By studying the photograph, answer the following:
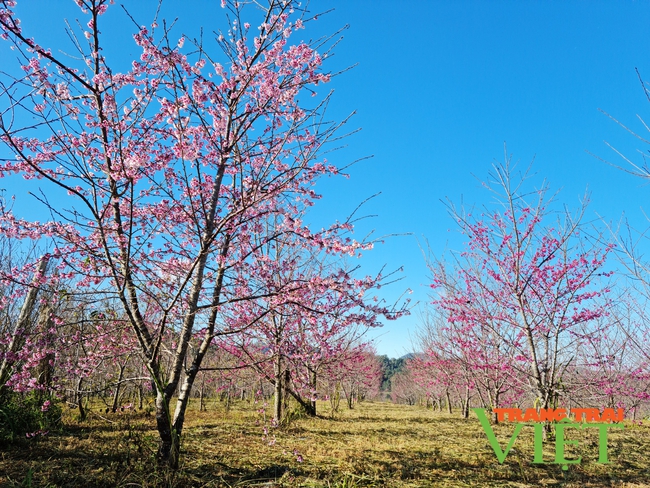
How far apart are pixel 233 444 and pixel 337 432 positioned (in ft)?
9.25

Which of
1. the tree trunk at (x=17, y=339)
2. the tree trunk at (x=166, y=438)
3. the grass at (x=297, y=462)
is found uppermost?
the tree trunk at (x=17, y=339)

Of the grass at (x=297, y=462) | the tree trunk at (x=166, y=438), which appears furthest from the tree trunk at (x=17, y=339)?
the tree trunk at (x=166, y=438)

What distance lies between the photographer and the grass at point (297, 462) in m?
3.43

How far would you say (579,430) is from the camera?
977cm

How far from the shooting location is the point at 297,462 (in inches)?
177

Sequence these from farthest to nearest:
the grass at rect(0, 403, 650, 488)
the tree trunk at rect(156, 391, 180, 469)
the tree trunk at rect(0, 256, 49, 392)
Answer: the tree trunk at rect(0, 256, 49, 392), the grass at rect(0, 403, 650, 488), the tree trunk at rect(156, 391, 180, 469)

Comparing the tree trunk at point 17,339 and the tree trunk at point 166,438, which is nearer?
the tree trunk at point 166,438

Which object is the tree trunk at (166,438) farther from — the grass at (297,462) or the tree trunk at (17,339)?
the tree trunk at (17,339)

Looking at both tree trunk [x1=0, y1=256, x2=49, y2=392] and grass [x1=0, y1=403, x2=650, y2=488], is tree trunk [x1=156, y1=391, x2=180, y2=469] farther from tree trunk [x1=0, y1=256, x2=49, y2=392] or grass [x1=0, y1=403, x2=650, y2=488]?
tree trunk [x1=0, y1=256, x2=49, y2=392]

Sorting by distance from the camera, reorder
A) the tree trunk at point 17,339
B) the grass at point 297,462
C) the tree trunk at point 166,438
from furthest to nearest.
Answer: the tree trunk at point 17,339
the grass at point 297,462
the tree trunk at point 166,438

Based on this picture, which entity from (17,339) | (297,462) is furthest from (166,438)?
(17,339)

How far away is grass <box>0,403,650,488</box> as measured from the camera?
135 inches

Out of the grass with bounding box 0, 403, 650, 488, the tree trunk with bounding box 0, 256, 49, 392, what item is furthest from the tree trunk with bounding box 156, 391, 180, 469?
the tree trunk with bounding box 0, 256, 49, 392

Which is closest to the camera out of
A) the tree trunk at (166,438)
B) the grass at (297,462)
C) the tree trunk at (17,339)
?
the tree trunk at (166,438)
